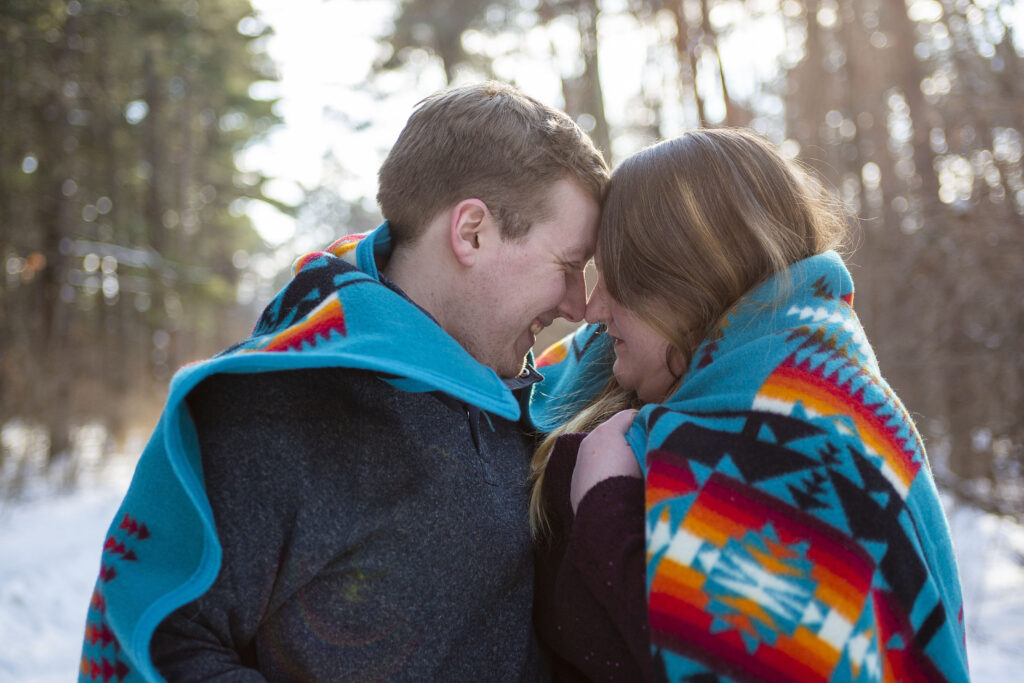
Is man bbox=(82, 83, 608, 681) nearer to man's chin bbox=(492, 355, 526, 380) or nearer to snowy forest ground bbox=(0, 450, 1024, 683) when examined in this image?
man's chin bbox=(492, 355, 526, 380)

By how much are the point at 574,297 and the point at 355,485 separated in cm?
94

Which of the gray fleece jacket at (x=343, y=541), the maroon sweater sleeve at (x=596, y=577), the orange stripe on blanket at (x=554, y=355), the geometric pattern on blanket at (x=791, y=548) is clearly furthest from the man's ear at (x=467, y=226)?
the geometric pattern on blanket at (x=791, y=548)

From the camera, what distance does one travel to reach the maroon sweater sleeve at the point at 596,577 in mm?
1716

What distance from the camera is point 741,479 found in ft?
5.40

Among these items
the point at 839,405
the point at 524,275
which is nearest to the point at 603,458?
the point at 839,405

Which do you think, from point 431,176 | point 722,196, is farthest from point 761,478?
point 431,176

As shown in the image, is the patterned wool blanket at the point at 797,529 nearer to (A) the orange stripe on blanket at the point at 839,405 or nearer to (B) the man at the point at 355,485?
(A) the orange stripe on blanket at the point at 839,405

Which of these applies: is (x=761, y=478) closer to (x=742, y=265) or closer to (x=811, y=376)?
(x=811, y=376)

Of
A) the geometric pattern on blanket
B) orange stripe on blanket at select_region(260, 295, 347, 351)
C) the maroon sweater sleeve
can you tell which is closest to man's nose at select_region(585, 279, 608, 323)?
the maroon sweater sleeve

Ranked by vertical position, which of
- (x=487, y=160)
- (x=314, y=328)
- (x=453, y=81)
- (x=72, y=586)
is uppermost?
(x=487, y=160)

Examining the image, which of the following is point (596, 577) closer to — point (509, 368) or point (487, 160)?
point (509, 368)

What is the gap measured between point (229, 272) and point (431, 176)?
1993cm

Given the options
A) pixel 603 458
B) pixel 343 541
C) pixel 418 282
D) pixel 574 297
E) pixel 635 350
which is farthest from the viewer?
pixel 574 297

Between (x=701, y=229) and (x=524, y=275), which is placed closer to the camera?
(x=701, y=229)
